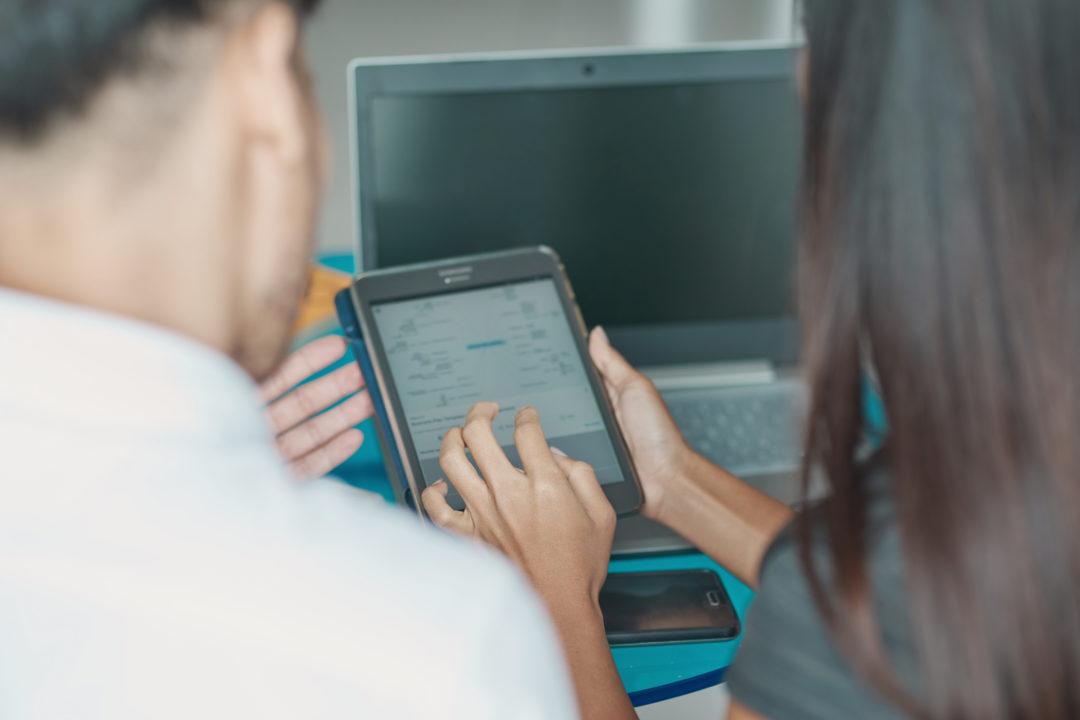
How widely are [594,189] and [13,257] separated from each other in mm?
684

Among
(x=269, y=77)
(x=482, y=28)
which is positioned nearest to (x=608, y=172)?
(x=269, y=77)

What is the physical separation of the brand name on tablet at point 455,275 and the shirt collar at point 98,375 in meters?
0.48

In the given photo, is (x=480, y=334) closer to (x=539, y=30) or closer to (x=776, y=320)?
(x=776, y=320)

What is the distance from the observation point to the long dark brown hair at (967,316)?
398 mm

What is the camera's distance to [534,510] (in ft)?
2.27

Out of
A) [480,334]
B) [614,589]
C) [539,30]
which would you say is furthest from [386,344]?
[539,30]

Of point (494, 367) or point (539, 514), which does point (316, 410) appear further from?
point (539, 514)

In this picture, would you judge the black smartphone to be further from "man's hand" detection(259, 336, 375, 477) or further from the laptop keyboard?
"man's hand" detection(259, 336, 375, 477)

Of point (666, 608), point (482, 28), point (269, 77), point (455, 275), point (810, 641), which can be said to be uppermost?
point (482, 28)

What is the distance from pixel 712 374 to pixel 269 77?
754mm

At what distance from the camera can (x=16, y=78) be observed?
1.18ft

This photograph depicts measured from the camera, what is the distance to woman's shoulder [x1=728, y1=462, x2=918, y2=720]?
0.44 metres

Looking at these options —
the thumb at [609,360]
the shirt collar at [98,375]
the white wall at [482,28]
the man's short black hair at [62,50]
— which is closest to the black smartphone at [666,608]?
the thumb at [609,360]

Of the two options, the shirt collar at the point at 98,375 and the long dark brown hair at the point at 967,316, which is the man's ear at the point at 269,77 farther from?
the long dark brown hair at the point at 967,316
